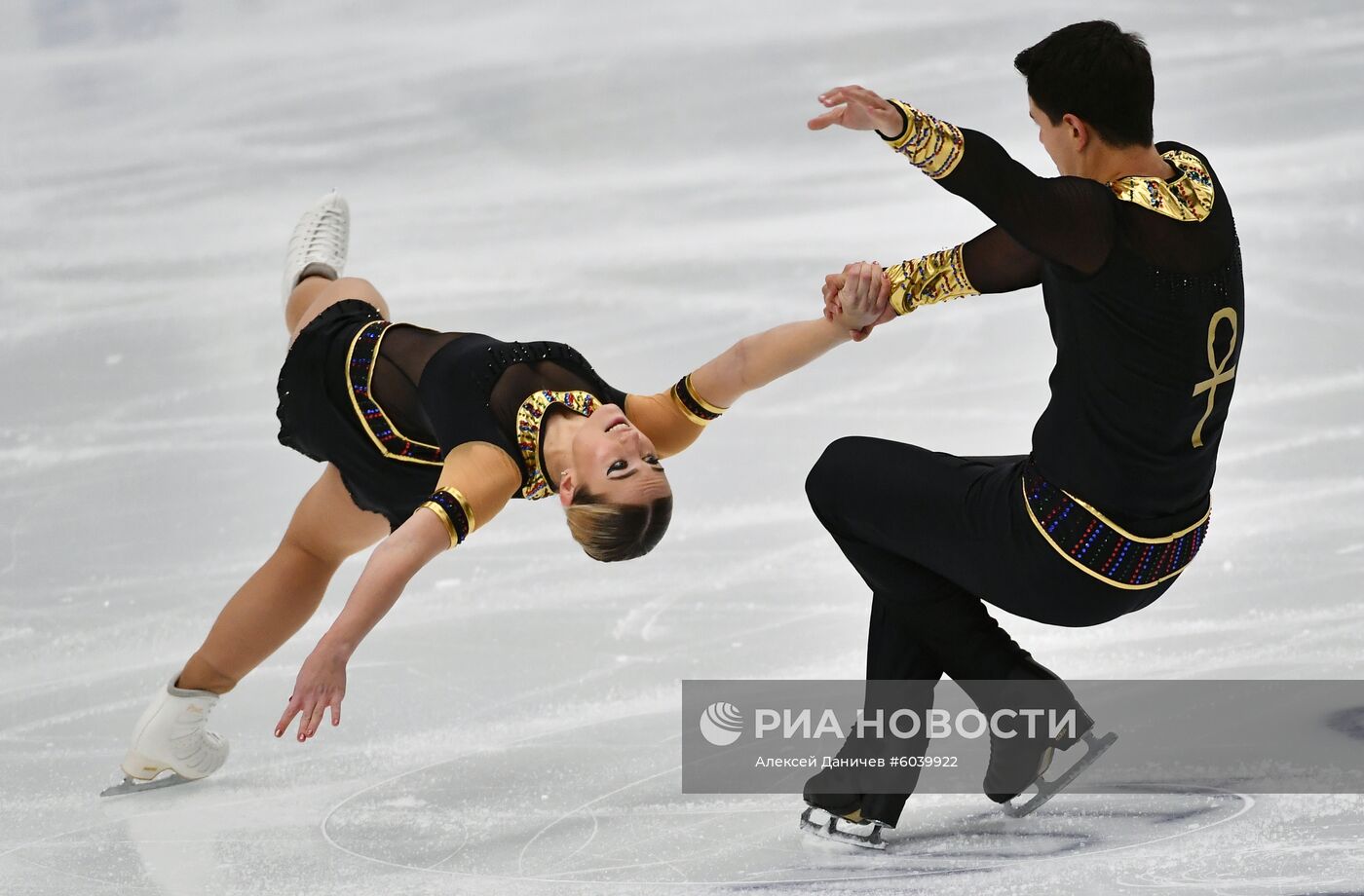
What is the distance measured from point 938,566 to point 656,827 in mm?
783

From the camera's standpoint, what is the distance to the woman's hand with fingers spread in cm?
263

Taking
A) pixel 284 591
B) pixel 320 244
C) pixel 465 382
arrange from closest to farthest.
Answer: pixel 465 382
pixel 284 591
pixel 320 244

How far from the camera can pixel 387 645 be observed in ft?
13.9

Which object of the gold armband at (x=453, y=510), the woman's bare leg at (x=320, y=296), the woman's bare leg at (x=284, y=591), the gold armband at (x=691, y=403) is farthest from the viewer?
the woman's bare leg at (x=320, y=296)

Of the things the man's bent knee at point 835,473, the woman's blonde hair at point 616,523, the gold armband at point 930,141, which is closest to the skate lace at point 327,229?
the woman's blonde hair at point 616,523

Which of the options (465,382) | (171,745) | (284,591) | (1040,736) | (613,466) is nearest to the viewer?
(1040,736)

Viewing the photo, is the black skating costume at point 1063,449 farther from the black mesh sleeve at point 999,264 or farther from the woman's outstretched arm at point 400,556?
the woman's outstretched arm at point 400,556

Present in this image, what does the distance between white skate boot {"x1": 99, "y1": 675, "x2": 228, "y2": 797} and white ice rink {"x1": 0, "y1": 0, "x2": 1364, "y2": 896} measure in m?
→ 0.06

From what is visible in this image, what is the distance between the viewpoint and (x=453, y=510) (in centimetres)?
286

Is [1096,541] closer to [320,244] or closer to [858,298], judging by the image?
[858,298]

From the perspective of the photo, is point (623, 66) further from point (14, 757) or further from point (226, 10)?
point (14, 757)

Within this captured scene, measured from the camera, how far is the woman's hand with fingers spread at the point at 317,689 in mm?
2627

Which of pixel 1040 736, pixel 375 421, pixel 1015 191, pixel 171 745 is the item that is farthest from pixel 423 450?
pixel 1015 191

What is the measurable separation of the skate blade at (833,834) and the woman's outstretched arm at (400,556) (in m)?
0.86
